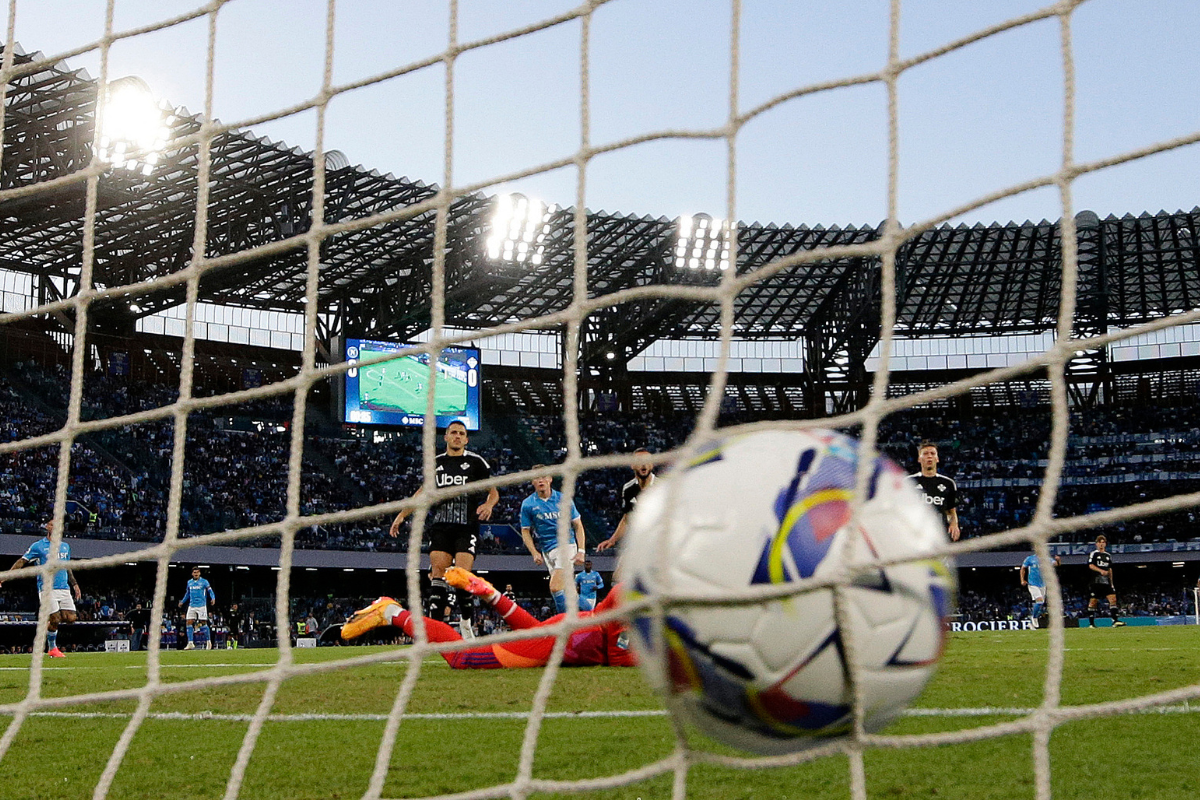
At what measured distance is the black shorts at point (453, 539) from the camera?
28.5ft

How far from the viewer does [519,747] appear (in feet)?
11.6

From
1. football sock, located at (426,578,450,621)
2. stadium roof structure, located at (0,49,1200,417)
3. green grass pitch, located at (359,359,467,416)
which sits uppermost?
stadium roof structure, located at (0,49,1200,417)

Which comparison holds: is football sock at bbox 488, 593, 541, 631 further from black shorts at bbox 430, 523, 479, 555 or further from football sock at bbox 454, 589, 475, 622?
football sock at bbox 454, 589, 475, 622

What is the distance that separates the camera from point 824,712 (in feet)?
6.47

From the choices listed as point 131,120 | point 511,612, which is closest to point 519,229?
point 131,120

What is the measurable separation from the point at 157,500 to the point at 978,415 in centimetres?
2603

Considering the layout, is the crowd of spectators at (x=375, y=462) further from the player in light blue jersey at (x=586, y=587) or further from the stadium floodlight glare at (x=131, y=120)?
the player in light blue jersey at (x=586, y=587)

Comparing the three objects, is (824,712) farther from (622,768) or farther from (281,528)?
(281,528)

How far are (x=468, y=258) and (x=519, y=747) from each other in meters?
26.4

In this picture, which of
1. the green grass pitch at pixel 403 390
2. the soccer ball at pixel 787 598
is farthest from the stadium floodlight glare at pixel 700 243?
the soccer ball at pixel 787 598

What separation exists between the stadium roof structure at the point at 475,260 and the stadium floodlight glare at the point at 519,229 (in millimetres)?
342

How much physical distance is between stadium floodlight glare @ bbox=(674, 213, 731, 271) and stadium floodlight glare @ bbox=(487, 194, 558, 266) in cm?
368

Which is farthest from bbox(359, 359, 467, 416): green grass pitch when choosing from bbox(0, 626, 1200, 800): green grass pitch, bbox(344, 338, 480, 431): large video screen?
bbox(0, 626, 1200, 800): green grass pitch

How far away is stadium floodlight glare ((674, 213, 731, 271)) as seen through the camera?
2930 centimetres
